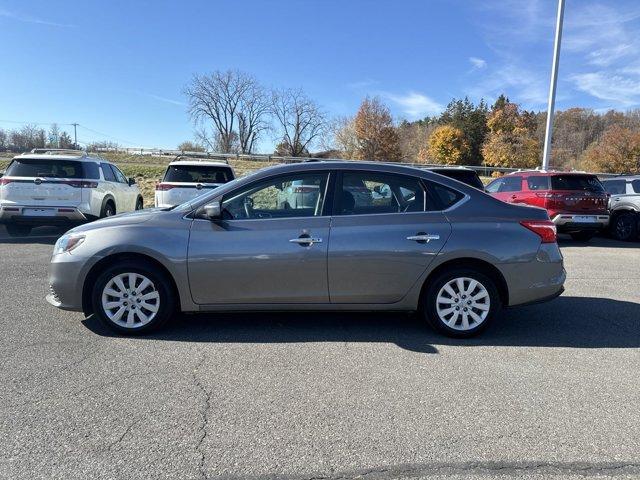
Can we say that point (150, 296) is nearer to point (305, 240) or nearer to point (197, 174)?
point (305, 240)

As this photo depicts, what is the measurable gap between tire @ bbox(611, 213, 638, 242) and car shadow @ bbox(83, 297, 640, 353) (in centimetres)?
815

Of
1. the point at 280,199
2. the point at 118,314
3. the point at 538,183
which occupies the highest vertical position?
the point at 538,183

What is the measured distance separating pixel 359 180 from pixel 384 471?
2811 millimetres

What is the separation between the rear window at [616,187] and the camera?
13047mm

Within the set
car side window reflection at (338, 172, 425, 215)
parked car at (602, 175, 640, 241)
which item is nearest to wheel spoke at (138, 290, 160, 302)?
car side window reflection at (338, 172, 425, 215)

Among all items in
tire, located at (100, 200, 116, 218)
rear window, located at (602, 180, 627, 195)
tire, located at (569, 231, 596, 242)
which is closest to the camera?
tire, located at (100, 200, 116, 218)

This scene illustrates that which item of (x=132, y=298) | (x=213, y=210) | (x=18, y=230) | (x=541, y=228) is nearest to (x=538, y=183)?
(x=541, y=228)

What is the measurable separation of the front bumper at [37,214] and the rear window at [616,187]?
13356 millimetres

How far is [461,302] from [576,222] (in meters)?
8.20

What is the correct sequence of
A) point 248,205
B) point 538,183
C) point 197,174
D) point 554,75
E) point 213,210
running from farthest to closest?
1. point 554,75
2. point 538,183
3. point 197,174
4. point 248,205
5. point 213,210

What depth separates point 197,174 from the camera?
36.0 ft

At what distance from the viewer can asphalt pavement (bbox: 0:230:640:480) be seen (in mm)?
2715

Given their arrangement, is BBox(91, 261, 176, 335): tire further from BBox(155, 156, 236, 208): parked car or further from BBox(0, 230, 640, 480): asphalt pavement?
BBox(155, 156, 236, 208): parked car

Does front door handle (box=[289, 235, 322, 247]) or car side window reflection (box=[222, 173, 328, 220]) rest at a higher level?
car side window reflection (box=[222, 173, 328, 220])
